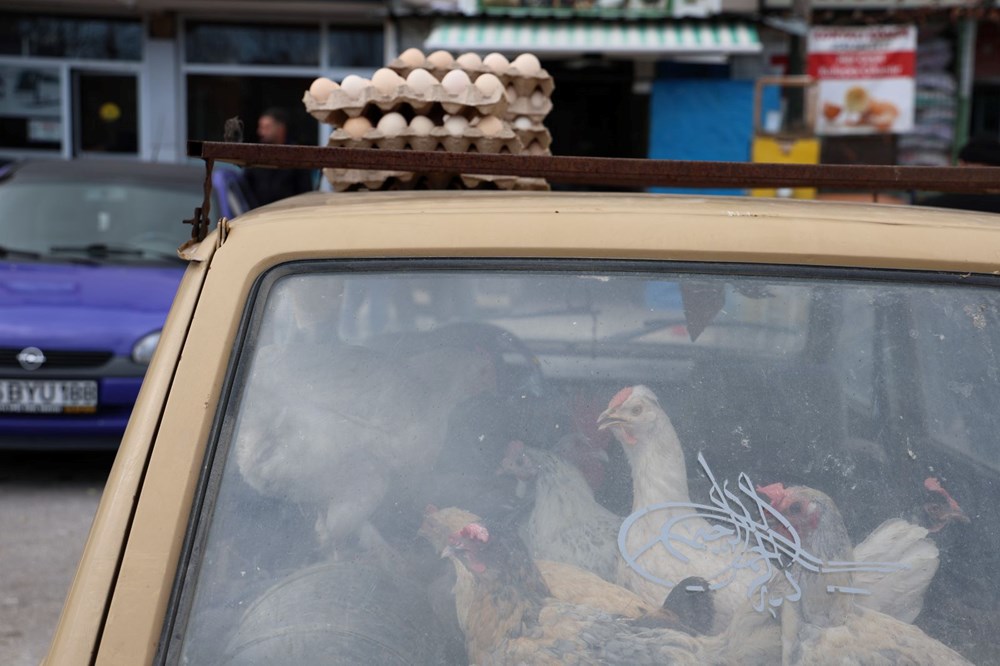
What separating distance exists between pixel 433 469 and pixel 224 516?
267 mm

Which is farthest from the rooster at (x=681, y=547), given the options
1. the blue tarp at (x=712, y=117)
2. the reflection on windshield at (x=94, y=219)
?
the blue tarp at (x=712, y=117)

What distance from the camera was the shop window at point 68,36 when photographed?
12.9 m

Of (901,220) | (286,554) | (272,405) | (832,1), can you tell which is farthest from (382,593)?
(832,1)

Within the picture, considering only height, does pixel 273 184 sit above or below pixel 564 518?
above

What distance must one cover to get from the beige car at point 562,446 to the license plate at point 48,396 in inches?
172

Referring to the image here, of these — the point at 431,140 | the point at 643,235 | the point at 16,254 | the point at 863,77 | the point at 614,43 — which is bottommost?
the point at 16,254

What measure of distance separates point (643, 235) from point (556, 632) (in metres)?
0.53

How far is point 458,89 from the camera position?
2572mm

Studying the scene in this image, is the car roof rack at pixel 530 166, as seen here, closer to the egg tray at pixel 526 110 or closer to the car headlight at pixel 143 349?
the egg tray at pixel 526 110

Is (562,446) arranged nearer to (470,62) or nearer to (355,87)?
(355,87)

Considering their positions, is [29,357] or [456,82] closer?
[456,82]

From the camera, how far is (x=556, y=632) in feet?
4.44

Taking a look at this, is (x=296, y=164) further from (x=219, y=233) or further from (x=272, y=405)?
(x=272, y=405)

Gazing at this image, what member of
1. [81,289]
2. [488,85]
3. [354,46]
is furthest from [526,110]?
[354,46]
